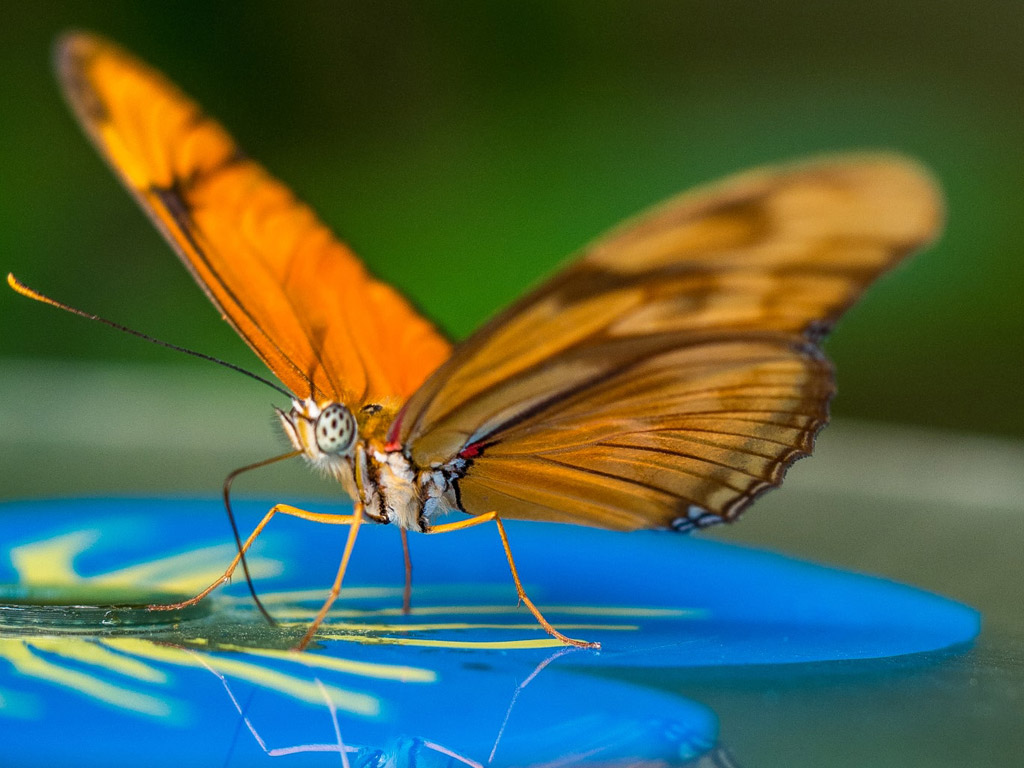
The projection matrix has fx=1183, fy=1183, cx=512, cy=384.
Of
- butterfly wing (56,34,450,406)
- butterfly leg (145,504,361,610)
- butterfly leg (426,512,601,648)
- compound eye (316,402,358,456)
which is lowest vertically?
butterfly leg (426,512,601,648)

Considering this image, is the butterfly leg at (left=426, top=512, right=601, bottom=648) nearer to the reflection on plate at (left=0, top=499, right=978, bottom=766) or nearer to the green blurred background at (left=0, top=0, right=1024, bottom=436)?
the reflection on plate at (left=0, top=499, right=978, bottom=766)

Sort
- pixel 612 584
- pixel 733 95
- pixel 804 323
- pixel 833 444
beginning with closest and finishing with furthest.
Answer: pixel 804 323 → pixel 612 584 → pixel 833 444 → pixel 733 95

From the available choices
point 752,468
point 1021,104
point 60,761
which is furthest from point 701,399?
point 1021,104

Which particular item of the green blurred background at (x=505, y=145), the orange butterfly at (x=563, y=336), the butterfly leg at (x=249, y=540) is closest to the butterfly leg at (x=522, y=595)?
the orange butterfly at (x=563, y=336)

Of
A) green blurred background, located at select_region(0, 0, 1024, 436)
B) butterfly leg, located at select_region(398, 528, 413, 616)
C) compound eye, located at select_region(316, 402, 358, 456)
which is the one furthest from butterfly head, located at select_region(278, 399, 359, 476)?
green blurred background, located at select_region(0, 0, 1024, 436)

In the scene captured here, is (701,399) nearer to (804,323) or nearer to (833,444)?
(804,323)

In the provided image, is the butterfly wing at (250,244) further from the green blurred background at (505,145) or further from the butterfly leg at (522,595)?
the green blurred background at (505,145)
